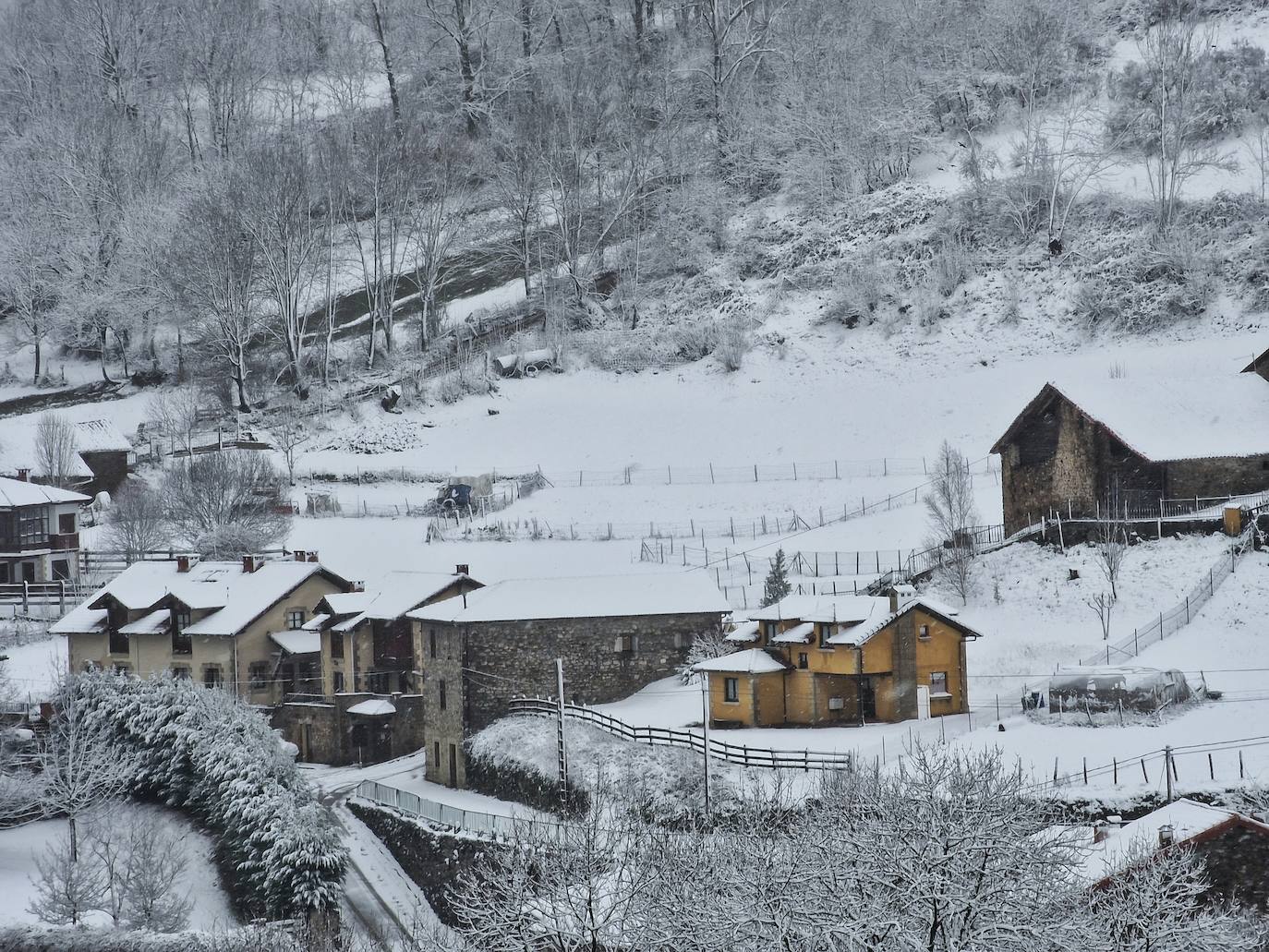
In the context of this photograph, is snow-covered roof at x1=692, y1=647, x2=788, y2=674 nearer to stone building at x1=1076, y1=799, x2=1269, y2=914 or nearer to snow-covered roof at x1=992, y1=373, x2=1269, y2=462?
stone building at x1=1076, y1=799, x2=1269, y2=914

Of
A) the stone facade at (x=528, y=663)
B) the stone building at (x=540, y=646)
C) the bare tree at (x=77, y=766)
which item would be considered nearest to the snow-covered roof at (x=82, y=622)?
the bare tree at (x=77, y=766)

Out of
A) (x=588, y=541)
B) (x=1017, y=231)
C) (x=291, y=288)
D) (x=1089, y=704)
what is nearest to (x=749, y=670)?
(x=1089, y=704)

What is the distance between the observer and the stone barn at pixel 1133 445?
40.9 metres

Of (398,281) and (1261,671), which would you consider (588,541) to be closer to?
(1261,671)

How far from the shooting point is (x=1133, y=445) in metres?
41.0

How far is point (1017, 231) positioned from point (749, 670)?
1600 inches

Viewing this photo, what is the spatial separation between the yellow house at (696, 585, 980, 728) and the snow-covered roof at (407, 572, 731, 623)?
4.35 m

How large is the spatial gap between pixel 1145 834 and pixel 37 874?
2656cm

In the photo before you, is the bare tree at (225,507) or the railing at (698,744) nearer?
the railing at (698,744)

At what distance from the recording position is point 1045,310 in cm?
6275

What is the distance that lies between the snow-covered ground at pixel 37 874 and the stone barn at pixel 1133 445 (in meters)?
26.6

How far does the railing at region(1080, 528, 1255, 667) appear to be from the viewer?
34500 millimetres

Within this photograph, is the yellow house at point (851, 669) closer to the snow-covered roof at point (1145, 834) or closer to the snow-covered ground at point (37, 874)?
the snow-covered roof at point (1145, 834)

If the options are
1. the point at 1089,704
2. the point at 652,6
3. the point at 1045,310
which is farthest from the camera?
the point at 652,6
